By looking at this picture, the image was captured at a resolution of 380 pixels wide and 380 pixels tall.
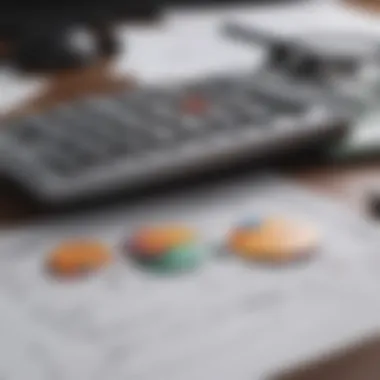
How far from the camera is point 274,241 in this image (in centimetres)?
55

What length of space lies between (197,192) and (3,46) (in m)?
0.37

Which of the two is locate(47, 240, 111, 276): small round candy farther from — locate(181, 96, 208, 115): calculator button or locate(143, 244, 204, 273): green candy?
locate(181, 96, 208, 115): calculator button

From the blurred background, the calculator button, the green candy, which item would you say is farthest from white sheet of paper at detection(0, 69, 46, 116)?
the green candy

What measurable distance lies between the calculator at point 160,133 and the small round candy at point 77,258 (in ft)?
0.15

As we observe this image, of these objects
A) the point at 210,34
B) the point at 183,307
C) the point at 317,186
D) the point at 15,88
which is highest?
the point at 210,34

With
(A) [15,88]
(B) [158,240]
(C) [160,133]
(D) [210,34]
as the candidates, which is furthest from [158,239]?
(D) [210,34]

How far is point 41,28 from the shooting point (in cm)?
88

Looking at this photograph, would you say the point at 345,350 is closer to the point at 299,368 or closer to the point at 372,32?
the point at 299,368

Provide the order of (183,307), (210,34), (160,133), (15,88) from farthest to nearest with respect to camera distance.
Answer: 1. (210,34)
2. (15,88)
3. (160,133)
4. (183,307)

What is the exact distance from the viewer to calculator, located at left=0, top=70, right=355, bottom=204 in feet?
1.94

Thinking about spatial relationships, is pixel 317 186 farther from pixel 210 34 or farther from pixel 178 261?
pixel 210 34

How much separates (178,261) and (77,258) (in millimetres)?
53

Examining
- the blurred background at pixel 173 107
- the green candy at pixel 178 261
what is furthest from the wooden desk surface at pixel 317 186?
the green candy at pixel 178 261

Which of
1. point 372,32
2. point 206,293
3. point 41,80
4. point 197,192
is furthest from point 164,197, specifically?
point 372,32
